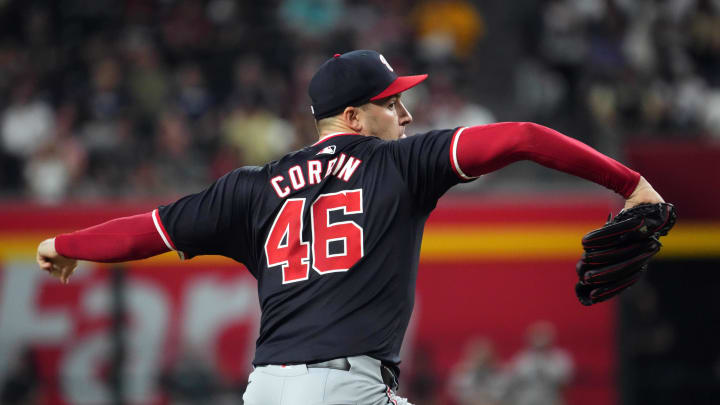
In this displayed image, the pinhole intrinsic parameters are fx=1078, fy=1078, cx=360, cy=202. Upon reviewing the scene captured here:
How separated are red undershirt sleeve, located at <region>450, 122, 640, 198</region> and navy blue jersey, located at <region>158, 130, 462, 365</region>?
7 centimetres

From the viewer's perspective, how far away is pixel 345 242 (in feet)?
11.5

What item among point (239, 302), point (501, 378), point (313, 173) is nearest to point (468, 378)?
point (501, 378)

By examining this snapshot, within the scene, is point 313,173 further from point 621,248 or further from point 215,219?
point 621,248

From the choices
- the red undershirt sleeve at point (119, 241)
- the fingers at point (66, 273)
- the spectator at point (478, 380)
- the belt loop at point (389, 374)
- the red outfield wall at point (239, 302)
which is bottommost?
the spectator at point (478, 380)

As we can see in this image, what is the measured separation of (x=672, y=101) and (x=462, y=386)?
13.7ft

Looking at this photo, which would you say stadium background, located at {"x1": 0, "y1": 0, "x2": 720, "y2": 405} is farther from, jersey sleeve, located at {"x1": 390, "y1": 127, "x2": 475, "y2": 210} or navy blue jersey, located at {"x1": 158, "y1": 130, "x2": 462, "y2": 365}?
jersey sleeve, located at {"x1": 390, "y1": 127, "x2": 475, "y2": 210}

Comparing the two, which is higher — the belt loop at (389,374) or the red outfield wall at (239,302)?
the belt loop at (389,374)

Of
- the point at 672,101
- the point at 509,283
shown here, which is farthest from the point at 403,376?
the point at 672,101

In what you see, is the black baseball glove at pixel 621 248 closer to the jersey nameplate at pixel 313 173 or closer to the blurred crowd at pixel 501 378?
the jersey nameplate at pixel 313 173

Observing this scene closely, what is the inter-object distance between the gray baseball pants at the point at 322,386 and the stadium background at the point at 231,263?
6.49 m

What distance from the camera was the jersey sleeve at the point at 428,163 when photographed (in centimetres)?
342

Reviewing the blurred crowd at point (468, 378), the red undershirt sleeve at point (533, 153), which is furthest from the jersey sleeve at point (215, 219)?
the blurred crowd at point (468, 378)

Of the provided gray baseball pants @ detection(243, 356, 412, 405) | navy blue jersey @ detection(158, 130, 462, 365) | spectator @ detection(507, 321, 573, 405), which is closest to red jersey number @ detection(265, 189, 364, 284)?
navy blue jersey @ detection(158, 130, 462, 365)

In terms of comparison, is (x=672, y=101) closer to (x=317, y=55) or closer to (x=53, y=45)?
(x=317, y=55)
